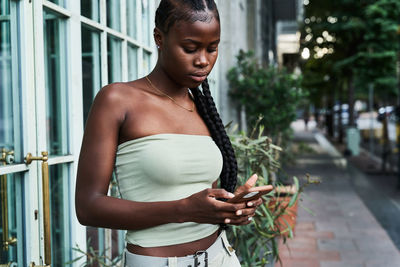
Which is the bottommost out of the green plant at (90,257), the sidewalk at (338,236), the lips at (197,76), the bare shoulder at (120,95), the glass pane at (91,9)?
the sidewalk at (338,236)

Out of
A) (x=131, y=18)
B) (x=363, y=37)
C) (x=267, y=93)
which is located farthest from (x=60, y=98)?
(x=363, y=37)

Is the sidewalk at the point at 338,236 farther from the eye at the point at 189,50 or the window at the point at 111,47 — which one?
the eye at the point at 189,50

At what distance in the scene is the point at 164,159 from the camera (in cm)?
129

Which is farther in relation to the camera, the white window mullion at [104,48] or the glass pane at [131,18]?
the glass pane at [131,18]

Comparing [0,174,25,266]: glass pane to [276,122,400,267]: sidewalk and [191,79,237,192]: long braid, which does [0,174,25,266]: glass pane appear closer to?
→ [191,79,237,192]: long braid

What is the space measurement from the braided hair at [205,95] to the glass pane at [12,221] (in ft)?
2.74

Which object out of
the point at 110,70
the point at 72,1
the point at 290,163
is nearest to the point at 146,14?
the point at 110,70

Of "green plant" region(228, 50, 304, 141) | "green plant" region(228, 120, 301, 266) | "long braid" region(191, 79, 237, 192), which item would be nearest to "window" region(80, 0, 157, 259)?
"green plant" region(228, 120, 301, 266)

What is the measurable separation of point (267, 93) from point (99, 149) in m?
6.06

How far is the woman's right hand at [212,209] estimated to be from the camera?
116 cm

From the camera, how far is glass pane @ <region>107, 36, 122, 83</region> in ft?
10.0

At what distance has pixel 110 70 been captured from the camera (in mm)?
3078

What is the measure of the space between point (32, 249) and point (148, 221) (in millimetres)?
925

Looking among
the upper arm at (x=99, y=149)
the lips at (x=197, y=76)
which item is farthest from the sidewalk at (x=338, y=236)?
the upper arm at (x=99, y=149)
